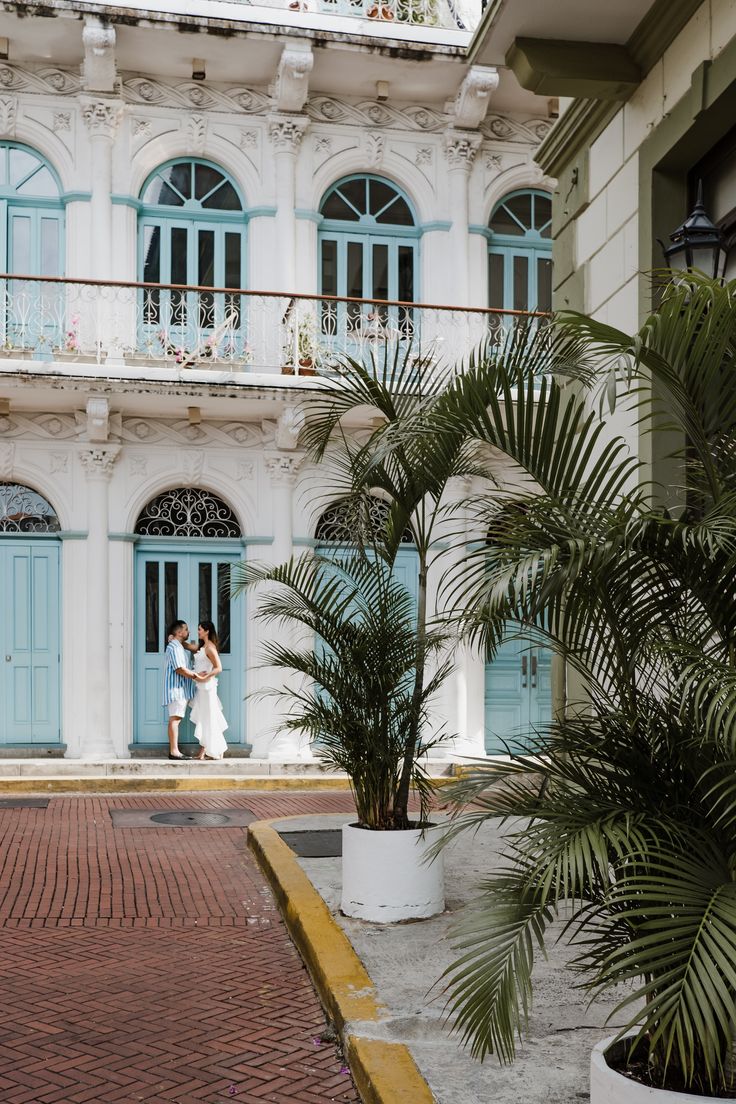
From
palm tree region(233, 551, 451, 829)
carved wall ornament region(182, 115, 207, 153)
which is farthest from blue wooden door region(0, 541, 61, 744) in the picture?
palm tree region(233, 551, 451, 829)

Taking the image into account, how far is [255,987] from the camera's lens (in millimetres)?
5738

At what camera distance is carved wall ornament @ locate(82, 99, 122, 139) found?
1489 centimetres

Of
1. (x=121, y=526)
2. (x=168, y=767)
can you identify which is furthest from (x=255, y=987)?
(x=121, y=526)

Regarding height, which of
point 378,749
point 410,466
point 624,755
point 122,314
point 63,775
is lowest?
point 63,775

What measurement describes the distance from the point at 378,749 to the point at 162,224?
10.6 meters

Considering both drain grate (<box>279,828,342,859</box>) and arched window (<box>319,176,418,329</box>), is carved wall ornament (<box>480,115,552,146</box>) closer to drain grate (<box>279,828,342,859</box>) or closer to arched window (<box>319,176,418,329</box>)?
arched window (<box>319,176,418,329</box>)

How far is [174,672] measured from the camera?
14336mm

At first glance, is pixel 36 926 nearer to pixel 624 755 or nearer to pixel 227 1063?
pixel 227 1063

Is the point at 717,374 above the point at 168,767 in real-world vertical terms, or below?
above

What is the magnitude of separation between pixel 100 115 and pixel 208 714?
7483 millimetres

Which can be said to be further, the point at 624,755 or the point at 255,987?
Answer: the point at 255,987

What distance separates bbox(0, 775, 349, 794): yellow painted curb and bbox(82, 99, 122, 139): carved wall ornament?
7843mm

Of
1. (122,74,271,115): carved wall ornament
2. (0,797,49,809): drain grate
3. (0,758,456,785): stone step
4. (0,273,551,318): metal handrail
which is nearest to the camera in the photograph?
(0,797,49,809): drain grate

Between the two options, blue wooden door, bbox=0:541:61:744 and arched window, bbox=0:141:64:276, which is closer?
blue wooden door, bbox=0:541:61:744
